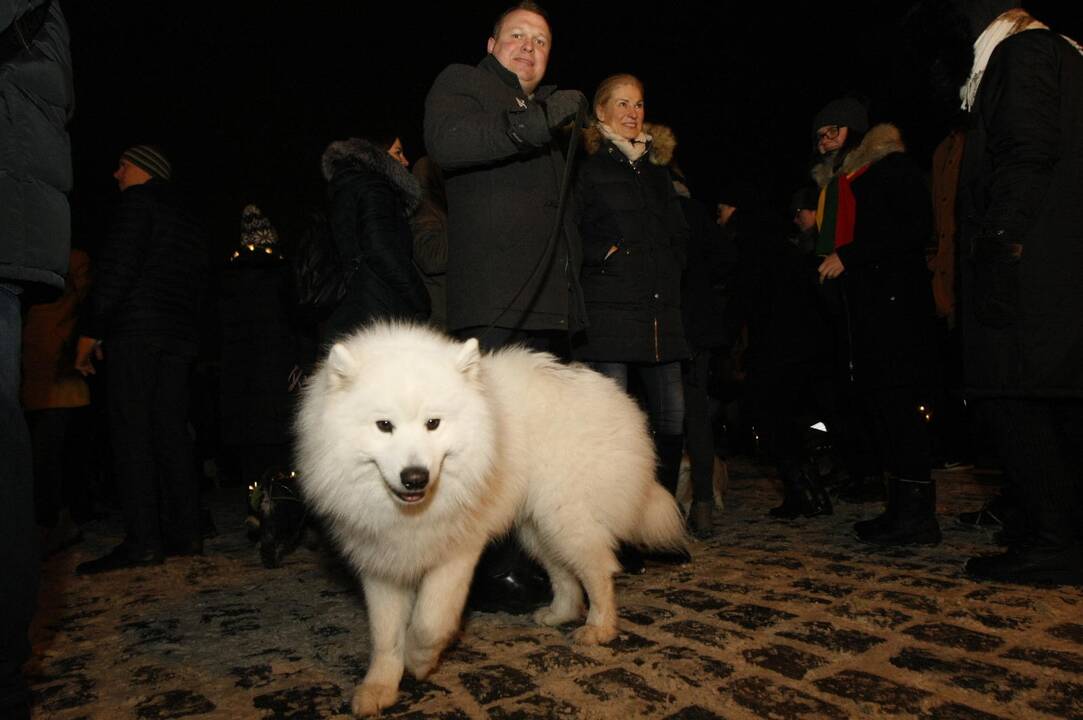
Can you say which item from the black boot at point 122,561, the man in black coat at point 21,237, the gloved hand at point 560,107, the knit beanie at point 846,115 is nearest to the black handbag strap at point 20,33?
the man in black coat at point 21,237

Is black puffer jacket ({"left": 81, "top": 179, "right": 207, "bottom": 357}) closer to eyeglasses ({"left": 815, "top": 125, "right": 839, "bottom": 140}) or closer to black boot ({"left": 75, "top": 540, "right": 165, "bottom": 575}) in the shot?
black boot ({"left": 75, "top": 540, "right": 165, "bottom": 575})

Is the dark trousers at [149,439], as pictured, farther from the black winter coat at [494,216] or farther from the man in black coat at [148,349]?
the black winter coat at [494,216]

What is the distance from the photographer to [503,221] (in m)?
3.12

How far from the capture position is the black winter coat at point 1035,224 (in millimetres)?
3084

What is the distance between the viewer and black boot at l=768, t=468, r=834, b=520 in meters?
5.13

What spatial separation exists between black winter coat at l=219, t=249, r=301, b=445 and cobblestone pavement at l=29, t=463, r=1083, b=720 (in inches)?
61.0

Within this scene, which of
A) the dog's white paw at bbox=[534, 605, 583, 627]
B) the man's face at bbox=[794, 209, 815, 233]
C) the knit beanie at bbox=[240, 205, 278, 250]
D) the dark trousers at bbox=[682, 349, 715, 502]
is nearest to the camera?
the dog's white paw at bbox=[534, 605, 583, 627]

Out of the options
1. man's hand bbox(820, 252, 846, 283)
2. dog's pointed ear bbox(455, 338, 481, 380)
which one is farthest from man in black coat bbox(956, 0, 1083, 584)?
dog's pointed ear bbox(455, 338, 481, 380)

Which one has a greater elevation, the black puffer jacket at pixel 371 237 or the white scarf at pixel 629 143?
the white scarf at pixel 629 143

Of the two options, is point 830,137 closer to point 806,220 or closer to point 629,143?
point 806,220

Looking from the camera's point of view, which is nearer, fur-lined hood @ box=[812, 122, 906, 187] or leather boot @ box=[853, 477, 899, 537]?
leather boot @ box=[853, 477, 899, 537]

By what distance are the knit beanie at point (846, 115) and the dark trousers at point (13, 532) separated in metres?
4.94

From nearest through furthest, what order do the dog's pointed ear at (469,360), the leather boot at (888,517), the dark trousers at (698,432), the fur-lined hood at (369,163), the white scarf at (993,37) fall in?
the dog's pointed ear at (469,360) → the white scarf at (993,37) → the fur-lined hood at (369,163) → the leather boot at (888,517) → the dark trousers at (698,432)

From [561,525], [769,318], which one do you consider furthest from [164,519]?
[769,318]
